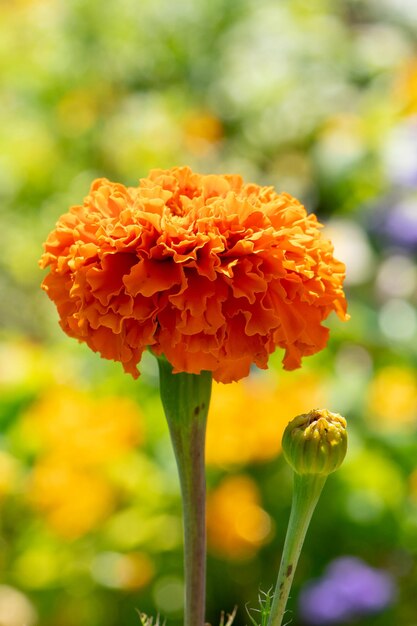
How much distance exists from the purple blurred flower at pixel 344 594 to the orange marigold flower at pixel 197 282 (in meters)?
1.24

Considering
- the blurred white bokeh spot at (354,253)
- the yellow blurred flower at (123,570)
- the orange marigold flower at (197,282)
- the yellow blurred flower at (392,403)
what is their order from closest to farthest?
1. the orange marigold flower at (197,282)
2. the yellow blurred flower at (123,570)
3. the yellow blurred flower at (392,403)
4. the blurred white bokeh spot at (354,253)

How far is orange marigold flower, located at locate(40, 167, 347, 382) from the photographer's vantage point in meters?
0.75

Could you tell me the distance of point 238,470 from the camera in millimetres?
1982

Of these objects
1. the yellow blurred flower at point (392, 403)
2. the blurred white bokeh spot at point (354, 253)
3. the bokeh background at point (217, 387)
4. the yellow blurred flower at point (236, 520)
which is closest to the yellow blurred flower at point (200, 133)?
the bokeh background at point (217, 387)

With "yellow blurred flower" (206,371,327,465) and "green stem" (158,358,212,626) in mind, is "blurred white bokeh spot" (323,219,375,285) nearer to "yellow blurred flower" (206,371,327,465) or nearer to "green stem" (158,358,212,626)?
"yellow blurred flower" (206,371,327,465)

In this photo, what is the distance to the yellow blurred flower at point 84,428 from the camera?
197 centimetres

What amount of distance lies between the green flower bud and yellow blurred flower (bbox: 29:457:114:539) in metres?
1.17

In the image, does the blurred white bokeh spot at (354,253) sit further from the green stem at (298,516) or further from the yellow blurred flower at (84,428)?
the green stem at (298,516)

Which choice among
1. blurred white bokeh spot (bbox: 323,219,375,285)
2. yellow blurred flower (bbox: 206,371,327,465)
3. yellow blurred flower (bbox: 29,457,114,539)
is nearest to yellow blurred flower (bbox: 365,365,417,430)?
yellow blurred flower (bbox: 206,371,327,465)

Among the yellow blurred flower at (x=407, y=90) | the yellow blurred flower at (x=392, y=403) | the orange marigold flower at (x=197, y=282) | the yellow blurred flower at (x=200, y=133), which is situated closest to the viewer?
the orange marigold flower at (x=197, y=282)

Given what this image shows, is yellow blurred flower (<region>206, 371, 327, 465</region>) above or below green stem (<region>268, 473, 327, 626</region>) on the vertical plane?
above

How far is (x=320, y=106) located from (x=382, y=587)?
238 cm

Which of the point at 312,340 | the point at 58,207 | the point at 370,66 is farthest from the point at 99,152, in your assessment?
the point at 312,340

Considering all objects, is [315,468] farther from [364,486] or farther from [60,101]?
[60,101]
